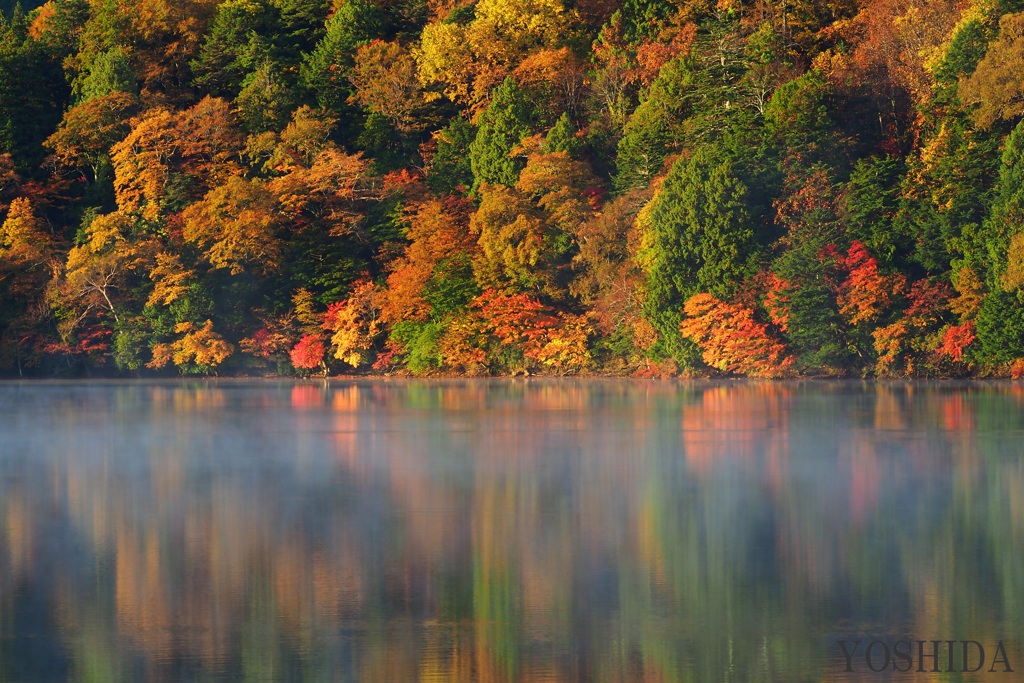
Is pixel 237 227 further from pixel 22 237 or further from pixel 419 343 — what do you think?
pixel 22 237

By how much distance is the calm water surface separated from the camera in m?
8.72

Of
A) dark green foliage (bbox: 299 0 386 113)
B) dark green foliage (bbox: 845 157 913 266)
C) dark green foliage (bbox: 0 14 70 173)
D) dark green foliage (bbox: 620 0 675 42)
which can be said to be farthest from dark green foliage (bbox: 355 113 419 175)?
dark green foliage (bbox: 845 157 913 266)

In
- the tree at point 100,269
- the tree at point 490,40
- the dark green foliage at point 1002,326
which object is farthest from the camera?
the tree at point 490,40

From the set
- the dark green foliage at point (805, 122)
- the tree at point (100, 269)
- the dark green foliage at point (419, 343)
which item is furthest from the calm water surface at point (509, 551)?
the tree at point (100, 269)

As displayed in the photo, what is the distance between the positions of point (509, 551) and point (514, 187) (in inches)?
1558

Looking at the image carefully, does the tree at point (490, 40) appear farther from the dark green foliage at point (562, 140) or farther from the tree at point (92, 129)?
the tree at point (92, 129)

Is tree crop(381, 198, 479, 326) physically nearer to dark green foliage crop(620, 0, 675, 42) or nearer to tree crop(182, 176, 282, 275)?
tree crop(182, 176, 282, 275)

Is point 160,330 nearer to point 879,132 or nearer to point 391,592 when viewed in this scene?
point 879,132

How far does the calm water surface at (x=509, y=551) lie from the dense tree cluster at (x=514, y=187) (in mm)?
19621

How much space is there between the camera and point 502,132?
171 ft

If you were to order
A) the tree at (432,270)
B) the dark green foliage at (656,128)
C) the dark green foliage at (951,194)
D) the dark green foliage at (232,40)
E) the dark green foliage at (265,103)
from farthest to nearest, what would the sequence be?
1. the dark green foliage at (232,40)
2. the dark green foliage at (265,103)
3. the tree at (432,270)
4. the dark green foliage at (656,128)
5. the dark green foliage at (951,194)

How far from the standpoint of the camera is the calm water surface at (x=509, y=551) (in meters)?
8.72

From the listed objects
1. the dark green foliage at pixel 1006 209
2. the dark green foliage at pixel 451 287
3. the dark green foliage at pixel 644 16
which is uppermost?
the dark green foliage at pixel 644 16

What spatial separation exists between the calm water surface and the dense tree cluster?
1962cm
